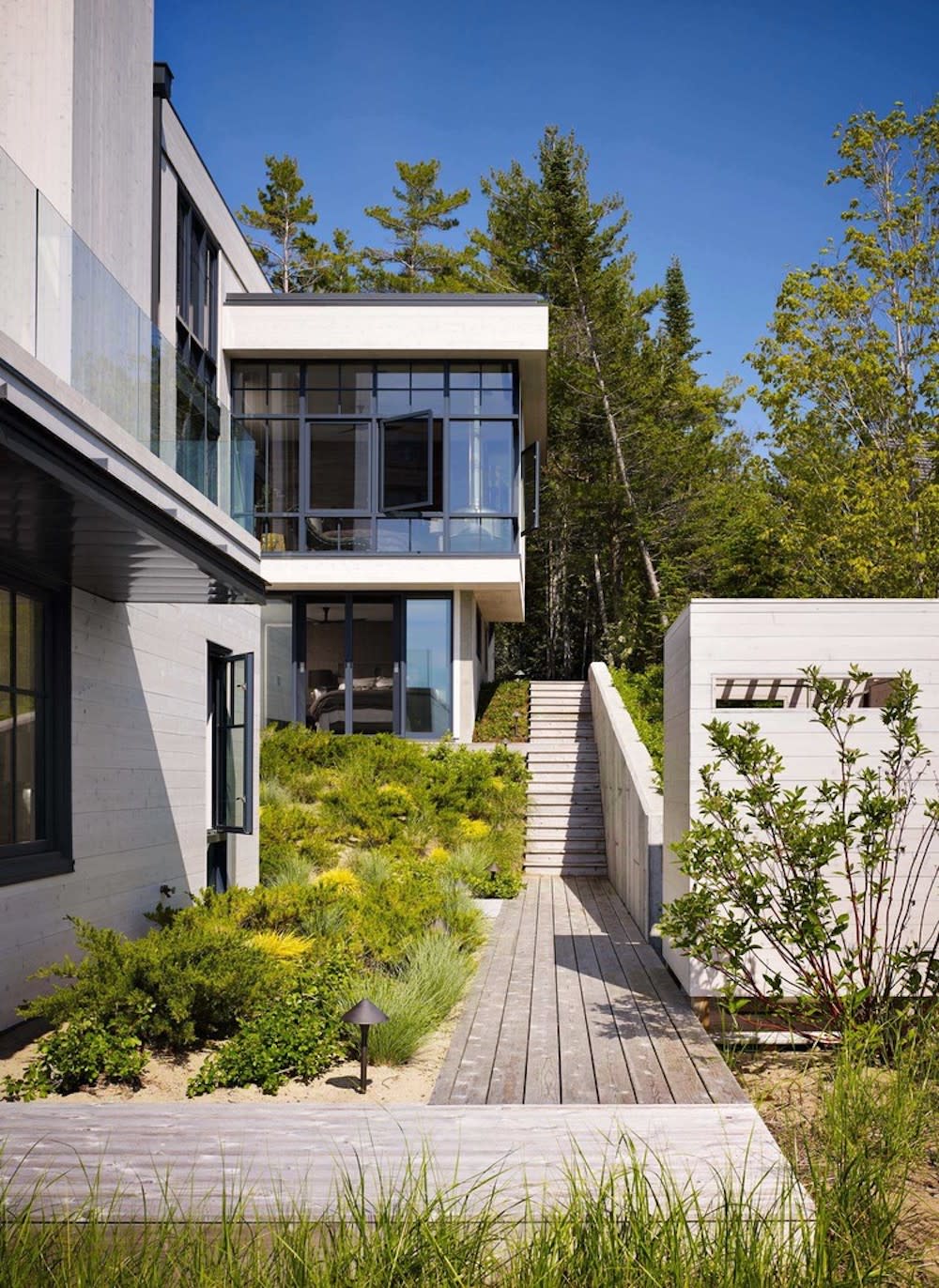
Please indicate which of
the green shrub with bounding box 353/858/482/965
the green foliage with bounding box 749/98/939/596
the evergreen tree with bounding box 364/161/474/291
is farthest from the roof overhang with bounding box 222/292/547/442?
the evergreen tree with bounding box 364/161/474/291

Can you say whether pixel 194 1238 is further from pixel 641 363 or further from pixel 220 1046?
pixel 641 363

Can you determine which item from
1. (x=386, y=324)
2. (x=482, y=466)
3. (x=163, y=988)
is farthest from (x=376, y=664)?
(x=163, y=988)

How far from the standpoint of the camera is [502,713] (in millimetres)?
20812

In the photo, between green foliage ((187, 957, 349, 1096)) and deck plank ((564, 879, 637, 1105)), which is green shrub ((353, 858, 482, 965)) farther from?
green foliage ((187, 957, 349, 1096))

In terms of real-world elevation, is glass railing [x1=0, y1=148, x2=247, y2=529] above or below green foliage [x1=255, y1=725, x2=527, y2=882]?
above

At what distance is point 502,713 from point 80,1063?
1532 centimetres

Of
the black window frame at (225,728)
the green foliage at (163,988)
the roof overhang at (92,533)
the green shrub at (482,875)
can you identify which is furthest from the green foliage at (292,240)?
the green foliage at (163,988)

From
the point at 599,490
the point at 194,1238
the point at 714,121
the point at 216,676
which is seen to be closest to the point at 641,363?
the point at 599,490

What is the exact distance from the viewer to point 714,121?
1759cm

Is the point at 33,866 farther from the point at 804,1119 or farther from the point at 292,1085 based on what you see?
the point at 804,1119

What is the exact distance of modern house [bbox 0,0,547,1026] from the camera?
264 inches

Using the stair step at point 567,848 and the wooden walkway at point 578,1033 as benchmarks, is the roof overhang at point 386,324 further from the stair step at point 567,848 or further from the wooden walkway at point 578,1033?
the wooden walkway at point 578,1033

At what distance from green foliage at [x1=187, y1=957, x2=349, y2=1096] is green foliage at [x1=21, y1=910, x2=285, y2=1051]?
175 millimetres

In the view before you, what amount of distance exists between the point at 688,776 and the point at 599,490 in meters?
24.0
